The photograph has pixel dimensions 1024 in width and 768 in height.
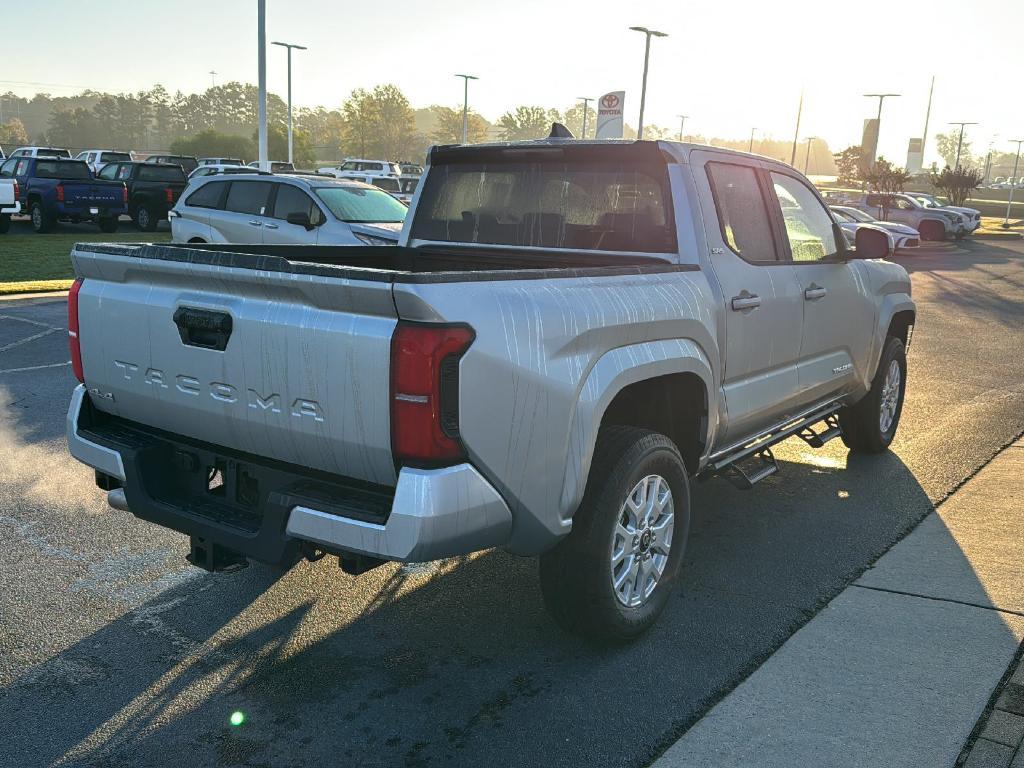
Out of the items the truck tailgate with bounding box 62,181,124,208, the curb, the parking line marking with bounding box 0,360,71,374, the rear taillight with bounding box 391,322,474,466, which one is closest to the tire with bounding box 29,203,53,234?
the truck tailgate with bounding box 62,181,124,208

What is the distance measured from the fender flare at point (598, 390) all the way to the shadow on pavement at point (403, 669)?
2.32 ft

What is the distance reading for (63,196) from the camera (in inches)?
898

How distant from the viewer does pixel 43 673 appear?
11.1 feet

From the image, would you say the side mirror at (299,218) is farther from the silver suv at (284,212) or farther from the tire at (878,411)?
the tire at (878,411)

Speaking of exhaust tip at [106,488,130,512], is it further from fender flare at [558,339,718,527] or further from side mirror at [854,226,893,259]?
side mirror at [854,226,893,259]

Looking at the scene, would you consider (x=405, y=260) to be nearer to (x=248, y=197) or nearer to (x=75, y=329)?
(x=75, y=329)

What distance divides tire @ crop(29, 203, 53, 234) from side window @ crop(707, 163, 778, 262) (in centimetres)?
2257

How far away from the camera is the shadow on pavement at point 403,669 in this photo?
302cm

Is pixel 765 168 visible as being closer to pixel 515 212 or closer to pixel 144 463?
pixel 515 212

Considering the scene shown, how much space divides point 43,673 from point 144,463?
0.84 meters

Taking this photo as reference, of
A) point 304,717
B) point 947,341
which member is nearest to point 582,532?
point 304,717

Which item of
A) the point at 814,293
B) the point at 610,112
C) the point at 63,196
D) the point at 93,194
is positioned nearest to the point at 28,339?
the point at 814,293

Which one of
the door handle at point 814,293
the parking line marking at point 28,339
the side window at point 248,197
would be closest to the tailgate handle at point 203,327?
the door handle at point 814,293

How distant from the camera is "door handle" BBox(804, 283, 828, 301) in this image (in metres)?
4.98
